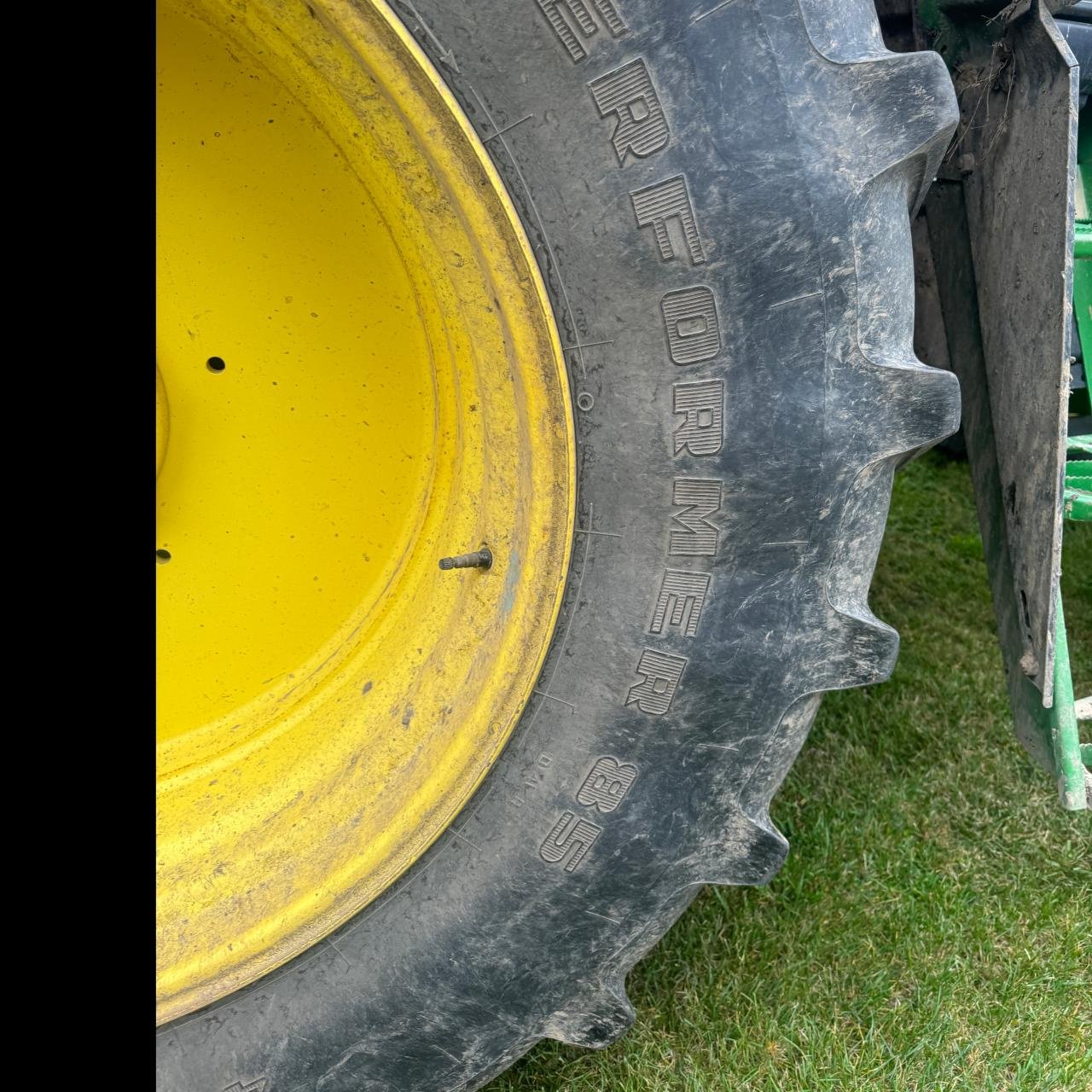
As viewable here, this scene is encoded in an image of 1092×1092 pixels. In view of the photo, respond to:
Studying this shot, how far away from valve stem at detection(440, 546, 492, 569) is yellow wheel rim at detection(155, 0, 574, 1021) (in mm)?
17

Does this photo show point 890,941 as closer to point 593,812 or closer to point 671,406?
point 593,812

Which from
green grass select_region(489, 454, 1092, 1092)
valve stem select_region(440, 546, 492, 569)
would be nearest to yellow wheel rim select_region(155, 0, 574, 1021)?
valve stem select_region(440, 546, 492, 569)

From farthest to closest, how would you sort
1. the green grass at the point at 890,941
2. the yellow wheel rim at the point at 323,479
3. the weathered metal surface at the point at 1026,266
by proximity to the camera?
the green grass at the point at 890,941, the weathered metal surface at the point at 1026,266, the yellow wheel rim at the point at 323,479

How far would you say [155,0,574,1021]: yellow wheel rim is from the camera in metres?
1.02

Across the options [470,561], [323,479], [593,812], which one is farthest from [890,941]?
[323,479]

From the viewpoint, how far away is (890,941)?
1507 mm

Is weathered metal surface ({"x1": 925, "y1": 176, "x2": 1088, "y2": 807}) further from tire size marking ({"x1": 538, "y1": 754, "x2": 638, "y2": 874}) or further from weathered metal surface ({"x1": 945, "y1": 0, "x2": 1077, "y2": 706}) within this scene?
tire size marking ({"x1": 538, "y1": 754, "x2": 638, "y2": 874})

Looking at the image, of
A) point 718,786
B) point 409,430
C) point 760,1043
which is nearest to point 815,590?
point 718,786

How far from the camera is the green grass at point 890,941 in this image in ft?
4.30

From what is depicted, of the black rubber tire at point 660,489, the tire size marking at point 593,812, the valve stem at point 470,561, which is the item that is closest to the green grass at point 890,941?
the black rubber tire at point 660,489

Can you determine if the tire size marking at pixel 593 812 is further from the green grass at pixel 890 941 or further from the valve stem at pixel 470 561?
the green grass at pixel 890 941

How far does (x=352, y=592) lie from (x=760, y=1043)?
2.46ft

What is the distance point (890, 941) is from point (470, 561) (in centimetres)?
86

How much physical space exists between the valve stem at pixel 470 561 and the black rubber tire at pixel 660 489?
0.14 metres
